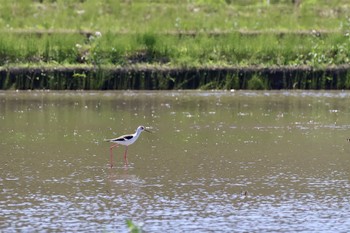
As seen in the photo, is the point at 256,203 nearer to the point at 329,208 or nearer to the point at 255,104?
the point at 329,208

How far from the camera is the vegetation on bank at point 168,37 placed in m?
27.2

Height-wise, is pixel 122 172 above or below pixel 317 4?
below

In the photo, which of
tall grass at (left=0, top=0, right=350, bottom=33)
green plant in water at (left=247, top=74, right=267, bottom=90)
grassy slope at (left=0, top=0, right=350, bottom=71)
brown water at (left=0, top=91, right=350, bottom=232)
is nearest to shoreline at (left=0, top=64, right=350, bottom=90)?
green plant in water at (left=247, top=74, right=267, bottom=90)

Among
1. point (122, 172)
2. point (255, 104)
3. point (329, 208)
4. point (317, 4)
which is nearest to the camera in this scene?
point (329, 208)

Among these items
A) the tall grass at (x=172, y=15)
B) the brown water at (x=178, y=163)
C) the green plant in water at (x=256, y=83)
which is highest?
the tall grass at (x=172, y=15)

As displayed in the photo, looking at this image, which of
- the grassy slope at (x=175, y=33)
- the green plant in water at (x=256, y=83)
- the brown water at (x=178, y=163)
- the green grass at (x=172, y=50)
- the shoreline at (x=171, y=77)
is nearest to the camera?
the brown water at (x=178, y=163)

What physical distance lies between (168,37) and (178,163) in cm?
1392

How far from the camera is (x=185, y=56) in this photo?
2795 cm

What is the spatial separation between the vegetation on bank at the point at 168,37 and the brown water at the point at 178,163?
209cm

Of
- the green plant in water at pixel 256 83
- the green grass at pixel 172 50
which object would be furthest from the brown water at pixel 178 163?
the green grass at pixel 172 50

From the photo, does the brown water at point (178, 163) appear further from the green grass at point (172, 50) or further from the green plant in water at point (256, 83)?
the green grass at point (172, 50)

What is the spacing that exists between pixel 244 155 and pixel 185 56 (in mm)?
11460

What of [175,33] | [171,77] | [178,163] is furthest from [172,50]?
[178,163]

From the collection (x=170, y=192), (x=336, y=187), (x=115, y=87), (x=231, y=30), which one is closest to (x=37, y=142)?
(x=170, y=192)
